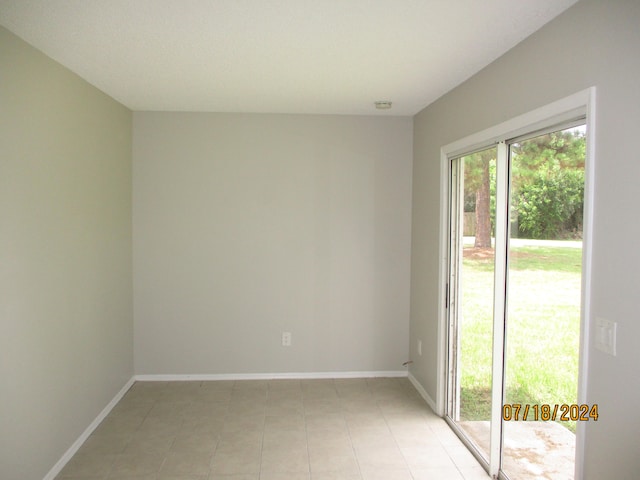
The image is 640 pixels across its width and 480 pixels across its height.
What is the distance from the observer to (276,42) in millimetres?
2518

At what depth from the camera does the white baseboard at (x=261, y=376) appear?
14.6 ft

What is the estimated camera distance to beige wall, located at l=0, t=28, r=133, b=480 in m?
2.40

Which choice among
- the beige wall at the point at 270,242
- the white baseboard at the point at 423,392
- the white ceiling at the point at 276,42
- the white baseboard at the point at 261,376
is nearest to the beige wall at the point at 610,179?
the white ceiling at the point at 276,42

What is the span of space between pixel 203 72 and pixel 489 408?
9.06 feet

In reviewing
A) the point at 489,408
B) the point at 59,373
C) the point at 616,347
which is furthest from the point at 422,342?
the point at 59,373

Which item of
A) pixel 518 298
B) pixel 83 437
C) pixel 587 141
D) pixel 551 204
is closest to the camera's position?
pixel 587 141

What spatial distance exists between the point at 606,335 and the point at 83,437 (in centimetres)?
316

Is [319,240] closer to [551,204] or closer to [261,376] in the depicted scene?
[261,376]

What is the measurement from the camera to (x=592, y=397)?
6.23 feet

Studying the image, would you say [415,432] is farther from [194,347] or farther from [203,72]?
[203,72]

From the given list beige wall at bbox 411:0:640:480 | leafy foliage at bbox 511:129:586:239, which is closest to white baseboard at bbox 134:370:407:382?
leafy foliage at bbox 511:129:586:239

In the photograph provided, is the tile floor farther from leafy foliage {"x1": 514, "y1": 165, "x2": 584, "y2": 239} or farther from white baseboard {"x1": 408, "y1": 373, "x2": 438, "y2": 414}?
leafy foliage {"x1": 514, "y1": 165, "x2": 584, "y2": 239}

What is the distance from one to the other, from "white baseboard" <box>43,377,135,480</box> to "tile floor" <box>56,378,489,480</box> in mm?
39

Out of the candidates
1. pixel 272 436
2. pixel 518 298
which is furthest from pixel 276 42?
pixel 272 436
